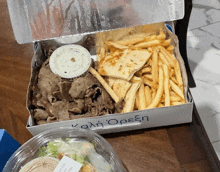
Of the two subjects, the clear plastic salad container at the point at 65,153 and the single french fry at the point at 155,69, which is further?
the single french fry at the point at 155,69

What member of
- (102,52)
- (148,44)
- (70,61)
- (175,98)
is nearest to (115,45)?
(102,52)

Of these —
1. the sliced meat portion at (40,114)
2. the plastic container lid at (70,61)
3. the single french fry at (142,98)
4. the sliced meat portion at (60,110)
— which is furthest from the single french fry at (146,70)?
the sliced meat portion at (40,114)

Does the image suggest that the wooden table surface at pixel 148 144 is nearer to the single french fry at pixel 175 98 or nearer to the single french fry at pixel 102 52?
the single french fry at pixel 175 98

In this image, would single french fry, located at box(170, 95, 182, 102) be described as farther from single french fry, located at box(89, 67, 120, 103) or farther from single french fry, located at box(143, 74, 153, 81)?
single french fry, located at box(89, 67, 120, 103)

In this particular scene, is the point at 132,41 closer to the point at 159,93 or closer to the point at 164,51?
the point at 164,51

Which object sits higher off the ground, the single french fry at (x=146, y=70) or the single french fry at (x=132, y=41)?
the single french fry at (x=132, y=41)

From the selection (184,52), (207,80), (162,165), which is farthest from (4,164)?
(207,80)
